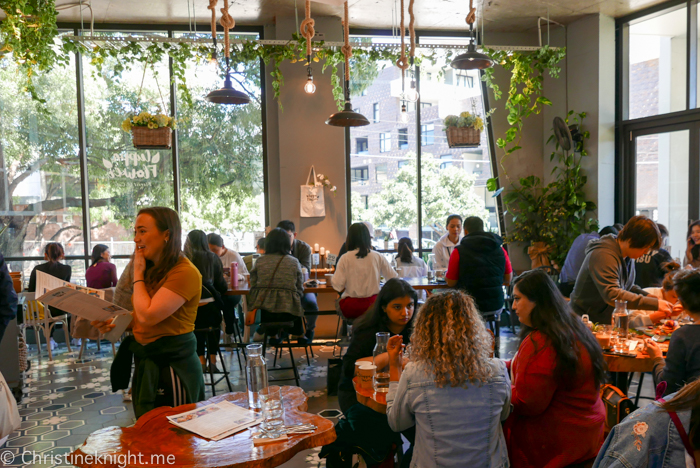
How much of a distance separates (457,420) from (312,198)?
529 cm

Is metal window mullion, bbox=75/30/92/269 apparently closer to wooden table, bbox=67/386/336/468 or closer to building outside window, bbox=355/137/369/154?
building outside window, bbox=355/137/369/154

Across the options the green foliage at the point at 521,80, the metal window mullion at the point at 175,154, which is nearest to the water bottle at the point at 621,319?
the green foliage at the point at 521,80

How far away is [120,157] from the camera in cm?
734

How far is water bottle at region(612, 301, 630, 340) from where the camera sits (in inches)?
122

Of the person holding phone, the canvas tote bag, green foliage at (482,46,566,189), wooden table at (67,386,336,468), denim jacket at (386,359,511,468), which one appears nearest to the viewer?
wooden table at (67,386,336,468)

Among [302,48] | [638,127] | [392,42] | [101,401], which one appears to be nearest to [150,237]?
[101,401]

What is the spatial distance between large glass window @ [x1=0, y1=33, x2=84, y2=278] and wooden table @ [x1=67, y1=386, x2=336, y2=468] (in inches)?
246

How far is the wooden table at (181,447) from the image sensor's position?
1688 mm

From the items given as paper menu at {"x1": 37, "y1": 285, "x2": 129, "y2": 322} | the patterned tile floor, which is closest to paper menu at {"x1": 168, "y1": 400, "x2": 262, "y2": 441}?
paper menu at {"x1": 37, "y1": 285, "x2": 129, "y2": 322}

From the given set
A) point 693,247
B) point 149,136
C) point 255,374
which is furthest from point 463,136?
point 255,374

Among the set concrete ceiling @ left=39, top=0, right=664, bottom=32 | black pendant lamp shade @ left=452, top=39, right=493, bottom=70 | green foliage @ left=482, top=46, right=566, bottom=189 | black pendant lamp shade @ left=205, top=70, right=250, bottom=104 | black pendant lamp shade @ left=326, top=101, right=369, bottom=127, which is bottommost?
black pendant lamp shade @ left=326, top=101, right=369, bottom=127

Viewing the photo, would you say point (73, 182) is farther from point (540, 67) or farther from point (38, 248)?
point (540, 67)

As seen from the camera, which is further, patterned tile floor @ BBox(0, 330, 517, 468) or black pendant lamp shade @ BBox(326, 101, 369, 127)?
black pendant lamp shade @ BBox(326, 101, 369, 127)

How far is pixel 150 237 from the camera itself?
230cm
